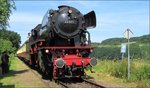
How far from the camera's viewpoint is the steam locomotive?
17453mm

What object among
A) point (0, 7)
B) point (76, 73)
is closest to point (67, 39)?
point (76, 73)

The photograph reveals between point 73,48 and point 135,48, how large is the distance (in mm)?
26616

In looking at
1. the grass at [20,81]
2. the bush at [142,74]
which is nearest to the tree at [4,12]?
the grass at [20,81]

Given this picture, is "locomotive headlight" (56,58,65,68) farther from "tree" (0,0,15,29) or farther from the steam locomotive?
"tree" (0,0,15,29)

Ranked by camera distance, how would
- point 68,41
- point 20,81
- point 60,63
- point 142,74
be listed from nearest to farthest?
point 60,63 → point 68,41 → point 142,74 → point 20,81

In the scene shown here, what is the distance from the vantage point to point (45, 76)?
70.0 feet

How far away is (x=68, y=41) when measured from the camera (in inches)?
723

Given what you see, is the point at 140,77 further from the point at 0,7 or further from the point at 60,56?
the point at 0,7

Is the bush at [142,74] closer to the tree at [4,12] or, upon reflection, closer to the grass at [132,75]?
the grass at [132,75]

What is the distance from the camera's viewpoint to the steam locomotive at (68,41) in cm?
1745

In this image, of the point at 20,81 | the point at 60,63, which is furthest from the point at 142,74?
the point at 20,81

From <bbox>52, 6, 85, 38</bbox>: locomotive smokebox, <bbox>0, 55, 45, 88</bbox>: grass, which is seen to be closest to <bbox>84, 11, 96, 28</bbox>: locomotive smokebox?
<bbox>52, 6, 85, 38</bbox>: locomotive smokebox

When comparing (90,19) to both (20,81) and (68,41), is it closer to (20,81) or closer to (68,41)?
(68,41)

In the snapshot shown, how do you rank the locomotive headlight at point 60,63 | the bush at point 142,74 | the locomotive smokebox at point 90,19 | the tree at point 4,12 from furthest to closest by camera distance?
the tree at point 4,12, the bush at point 142,74, the locomotive smokebox at point 90,19, the locomotive headlight at point 60,63
